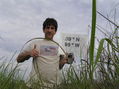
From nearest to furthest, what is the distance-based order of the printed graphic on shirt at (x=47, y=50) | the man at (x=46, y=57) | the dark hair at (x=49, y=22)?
the man at (x=46, y=57) → the printed graphic on shirt at (x=47, y=50) → the dark hair at (x=49, y=22)

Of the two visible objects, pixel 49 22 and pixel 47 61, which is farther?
pixel 49 22

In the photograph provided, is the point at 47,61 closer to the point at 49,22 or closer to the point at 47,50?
the point at 47,50

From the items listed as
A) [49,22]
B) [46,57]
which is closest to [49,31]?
[49,22]

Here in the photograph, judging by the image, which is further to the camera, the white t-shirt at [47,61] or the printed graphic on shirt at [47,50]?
the printed graphic on shirt at [47,50]

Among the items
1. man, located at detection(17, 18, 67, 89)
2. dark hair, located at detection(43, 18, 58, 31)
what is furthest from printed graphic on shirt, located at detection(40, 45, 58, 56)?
dark hair, located at detection(43, 18, 58, 31)

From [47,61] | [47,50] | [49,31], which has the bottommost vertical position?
→ [47,61]

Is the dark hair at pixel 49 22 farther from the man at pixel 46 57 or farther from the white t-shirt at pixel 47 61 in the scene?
the white t-shirt at pixel 47 61

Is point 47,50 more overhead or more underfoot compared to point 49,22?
more underfoot

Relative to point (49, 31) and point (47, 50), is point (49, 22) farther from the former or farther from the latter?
point (47, 50)

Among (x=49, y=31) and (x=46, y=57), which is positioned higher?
(x=49, y=31)

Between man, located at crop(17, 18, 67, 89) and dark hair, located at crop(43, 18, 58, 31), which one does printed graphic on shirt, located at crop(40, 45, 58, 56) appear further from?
dark hair, located at crop(43, 18, 58, 31)

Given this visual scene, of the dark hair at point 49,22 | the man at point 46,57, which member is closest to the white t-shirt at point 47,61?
the man at point 46,57

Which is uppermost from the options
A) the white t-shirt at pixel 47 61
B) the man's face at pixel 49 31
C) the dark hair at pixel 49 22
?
the dark hair at pixel 49 22

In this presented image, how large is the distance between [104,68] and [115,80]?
0.40ft
